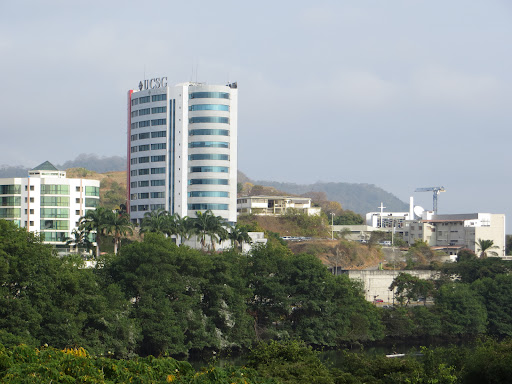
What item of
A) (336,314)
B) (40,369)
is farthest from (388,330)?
(40,369)

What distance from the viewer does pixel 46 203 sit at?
117812 mm

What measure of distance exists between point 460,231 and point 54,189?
103170 millimetres

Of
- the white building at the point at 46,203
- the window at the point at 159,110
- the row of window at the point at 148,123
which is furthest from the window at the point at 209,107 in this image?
the white building at the point at 46,203

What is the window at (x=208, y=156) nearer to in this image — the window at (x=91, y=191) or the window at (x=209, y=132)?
the window at (x=209, y=132)

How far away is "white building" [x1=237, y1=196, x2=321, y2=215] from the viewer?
187 m

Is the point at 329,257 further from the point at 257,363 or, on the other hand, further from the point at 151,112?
the point at 257,363

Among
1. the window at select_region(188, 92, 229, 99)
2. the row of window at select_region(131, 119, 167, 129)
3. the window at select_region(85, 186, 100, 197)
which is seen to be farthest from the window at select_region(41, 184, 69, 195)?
the window at select_region(188, 92, 229, 99)

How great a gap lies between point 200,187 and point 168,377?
4094 inches

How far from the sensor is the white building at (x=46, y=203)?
382ft

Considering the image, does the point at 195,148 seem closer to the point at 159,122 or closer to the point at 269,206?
the point at 159,122

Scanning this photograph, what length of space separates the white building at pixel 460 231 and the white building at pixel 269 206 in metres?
25.8

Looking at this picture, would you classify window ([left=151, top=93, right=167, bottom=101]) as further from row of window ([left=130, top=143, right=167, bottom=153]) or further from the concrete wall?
the concrete wall

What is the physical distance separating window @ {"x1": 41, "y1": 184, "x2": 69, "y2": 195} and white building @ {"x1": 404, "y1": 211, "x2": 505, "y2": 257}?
92.4 metres

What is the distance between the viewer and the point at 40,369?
1396 inches
